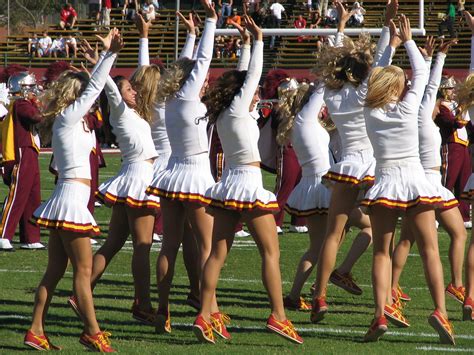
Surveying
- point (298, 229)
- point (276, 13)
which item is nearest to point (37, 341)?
point (298, 229)

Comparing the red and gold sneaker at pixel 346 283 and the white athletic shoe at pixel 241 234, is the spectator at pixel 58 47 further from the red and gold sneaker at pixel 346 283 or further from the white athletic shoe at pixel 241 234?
the red and gold sneaker at pixel 346 283

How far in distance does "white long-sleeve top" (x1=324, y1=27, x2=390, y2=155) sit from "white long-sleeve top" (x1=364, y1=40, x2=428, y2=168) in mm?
550

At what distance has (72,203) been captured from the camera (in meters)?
6.31

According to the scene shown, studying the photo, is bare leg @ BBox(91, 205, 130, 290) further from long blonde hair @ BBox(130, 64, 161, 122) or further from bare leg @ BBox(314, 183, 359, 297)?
bare leg @ BBox(314, 183, 359, 297)

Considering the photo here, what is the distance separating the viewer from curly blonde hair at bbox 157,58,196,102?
22.6ft

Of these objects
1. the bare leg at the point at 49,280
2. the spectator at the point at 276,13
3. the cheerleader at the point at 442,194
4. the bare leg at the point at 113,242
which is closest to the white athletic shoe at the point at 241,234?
the cheerleader at the point at 442,194

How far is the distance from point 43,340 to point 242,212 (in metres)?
1.32

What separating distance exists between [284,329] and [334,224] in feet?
3.22

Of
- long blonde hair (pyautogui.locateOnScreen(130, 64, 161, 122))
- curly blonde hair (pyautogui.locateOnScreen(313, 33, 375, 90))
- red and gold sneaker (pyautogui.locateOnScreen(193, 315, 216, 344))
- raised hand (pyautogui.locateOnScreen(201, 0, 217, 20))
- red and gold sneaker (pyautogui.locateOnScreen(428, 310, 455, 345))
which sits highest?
raised hand (pyautogui.locateOnScreen(201, 0, 217, 20))

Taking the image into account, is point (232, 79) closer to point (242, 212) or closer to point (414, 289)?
point (242, 212)

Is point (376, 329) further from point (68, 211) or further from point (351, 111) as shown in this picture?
point (68, 211)

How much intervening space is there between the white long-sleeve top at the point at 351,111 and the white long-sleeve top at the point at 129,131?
1.19m

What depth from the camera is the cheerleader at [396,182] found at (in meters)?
6.50

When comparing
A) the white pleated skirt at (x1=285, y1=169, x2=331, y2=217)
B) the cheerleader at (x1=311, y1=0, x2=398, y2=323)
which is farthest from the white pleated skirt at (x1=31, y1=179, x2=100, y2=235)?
the white pleated skirt at (x1=285, y1=169, x2=331, y2=217)
